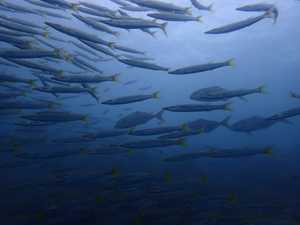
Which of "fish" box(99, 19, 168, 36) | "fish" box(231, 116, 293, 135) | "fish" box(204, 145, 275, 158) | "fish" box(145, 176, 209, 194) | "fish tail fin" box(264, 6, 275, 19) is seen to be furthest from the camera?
"fish" box(231, 116, 293, 135)

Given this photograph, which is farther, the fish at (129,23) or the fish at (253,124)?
the fish at (253,124)

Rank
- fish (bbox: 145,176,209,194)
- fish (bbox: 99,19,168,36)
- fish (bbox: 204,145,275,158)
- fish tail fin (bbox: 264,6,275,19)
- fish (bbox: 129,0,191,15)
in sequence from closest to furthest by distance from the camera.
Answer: fish (bbox: 99,19,168,36), fish tail fin (bbox: 264,6,275,19), fish (bbox: 204,145,275,158), fish (bbox: 129,0,191,15), fish (bbox: 145,176,209,194)

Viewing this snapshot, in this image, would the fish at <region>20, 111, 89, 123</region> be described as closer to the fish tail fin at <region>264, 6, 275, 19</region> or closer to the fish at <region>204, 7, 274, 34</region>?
the fish at <region>204, 7, 274, 34</region>

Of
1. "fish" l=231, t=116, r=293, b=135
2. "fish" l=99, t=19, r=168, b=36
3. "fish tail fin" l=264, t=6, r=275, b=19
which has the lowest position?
"fish" l=231, t=116, r=293, b=135

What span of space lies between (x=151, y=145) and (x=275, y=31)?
89.9 ft

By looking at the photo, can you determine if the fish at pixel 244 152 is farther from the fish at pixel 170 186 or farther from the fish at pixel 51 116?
the fish at pixel 51 116

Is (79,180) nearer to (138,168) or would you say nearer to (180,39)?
(138,168)

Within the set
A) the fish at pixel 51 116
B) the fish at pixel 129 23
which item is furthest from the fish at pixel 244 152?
the fish at pixel 51 116

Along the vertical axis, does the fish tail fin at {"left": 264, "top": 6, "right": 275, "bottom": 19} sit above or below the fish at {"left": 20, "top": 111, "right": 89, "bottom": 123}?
above

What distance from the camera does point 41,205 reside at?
14.4 ft

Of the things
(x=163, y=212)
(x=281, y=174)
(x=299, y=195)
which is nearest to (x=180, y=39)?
(x=281, y=174)

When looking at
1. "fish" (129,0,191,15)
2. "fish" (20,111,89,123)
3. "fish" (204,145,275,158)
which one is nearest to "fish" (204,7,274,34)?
"fish" (129,0,191,15)

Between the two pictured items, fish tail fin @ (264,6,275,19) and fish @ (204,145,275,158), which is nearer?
fish tail fin @ (264,6,275,19)

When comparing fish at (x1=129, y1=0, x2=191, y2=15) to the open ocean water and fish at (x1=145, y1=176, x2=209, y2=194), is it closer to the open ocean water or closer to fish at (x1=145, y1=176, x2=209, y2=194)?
the open ocean water
